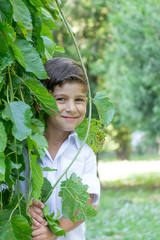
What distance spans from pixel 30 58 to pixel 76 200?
18.8 inches

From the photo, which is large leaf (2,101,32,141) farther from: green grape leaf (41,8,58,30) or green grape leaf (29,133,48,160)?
green grape leaf (41,8,58,30)

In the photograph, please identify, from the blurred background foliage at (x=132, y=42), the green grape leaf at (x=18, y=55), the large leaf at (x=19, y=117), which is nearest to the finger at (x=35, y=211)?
the large leaf at (x=19, y=117)

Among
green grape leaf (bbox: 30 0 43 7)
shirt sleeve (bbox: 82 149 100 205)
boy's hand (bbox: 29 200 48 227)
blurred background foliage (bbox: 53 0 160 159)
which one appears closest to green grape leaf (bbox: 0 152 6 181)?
boy's hand (bbox: 29 200 48 227)

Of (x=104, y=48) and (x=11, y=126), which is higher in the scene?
(x=11, y=126)

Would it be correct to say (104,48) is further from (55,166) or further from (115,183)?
(55,166)

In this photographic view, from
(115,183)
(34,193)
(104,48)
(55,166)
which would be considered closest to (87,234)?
(55,166)

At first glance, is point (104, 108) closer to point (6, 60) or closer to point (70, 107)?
point (70, 107)

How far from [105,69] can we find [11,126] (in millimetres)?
12992

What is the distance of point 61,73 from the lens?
1.59 meters

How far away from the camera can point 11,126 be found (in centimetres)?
115

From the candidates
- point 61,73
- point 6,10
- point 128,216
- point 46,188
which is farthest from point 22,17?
point 128,216

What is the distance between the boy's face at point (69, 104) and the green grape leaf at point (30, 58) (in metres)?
0.38

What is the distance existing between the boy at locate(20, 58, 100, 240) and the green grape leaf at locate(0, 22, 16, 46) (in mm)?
492

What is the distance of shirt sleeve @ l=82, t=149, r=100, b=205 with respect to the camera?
1.58 m
